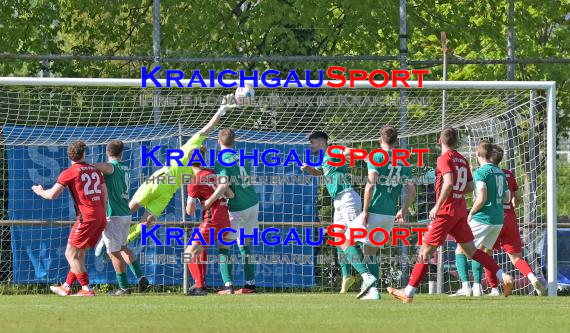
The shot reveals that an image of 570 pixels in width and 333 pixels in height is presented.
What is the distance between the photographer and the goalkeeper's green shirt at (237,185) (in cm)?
1327

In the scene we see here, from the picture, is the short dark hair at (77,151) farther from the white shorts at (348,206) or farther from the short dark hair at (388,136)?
the short dark hair at (388,136)

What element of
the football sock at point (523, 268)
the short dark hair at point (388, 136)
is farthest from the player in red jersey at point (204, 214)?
the football sock at point (523, 268)

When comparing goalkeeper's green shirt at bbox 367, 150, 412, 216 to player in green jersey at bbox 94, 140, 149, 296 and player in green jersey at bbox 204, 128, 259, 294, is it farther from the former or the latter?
player in green jersey at bbox 94, 140, 149, 296

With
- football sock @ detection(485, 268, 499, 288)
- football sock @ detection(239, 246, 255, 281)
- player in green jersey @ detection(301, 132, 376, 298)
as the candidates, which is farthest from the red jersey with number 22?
football sock @ detection(485, 268, 499, 288)

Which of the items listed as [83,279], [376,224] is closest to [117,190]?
[83,279]

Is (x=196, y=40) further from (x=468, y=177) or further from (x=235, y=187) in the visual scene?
(x=468, y=177)

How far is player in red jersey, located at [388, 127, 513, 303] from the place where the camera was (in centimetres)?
1176

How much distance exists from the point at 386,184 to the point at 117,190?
3200mm

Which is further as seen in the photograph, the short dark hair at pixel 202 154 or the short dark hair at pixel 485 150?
the short dark hair at pixel 202 154

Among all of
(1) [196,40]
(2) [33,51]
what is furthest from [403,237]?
(2) [33,51]

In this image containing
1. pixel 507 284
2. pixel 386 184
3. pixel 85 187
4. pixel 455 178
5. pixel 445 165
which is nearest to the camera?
pixel 445 165

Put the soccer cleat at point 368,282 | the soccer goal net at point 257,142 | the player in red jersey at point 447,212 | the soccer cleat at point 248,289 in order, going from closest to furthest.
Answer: the player in red jersey at point 447,212, the soccer cleat at point 368,282, the soccer cleat at point 248,289, the soccer goal net at point 257,142

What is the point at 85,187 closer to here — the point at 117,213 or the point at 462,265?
the point at 117,213

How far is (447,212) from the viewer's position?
1198cm
